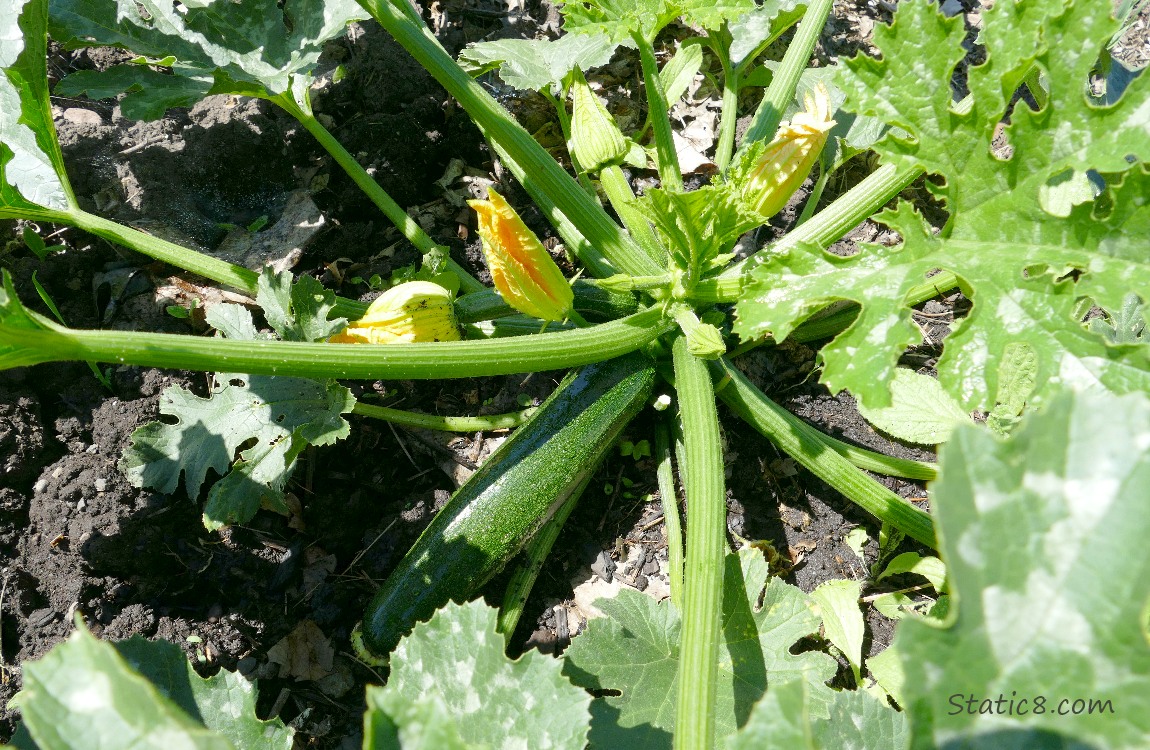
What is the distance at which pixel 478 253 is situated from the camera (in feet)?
9.91

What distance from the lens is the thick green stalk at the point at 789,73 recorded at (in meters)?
2.61

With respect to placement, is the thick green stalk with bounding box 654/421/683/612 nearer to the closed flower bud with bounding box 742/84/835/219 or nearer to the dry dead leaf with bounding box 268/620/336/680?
the closed flower bud with bounding box 742/84/835/219

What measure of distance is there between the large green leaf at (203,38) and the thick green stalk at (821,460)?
1.52 metres

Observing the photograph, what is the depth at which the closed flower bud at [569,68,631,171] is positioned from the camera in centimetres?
243

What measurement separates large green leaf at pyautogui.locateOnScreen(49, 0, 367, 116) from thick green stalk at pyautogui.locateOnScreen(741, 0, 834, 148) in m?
1.27

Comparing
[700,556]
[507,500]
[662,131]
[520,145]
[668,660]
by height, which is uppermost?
[662,131]

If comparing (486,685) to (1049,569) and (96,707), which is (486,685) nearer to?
(96,707)

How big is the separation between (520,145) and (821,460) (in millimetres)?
1272

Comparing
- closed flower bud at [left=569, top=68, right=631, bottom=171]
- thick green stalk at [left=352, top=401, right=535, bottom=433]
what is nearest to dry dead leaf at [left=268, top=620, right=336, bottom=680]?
thick green stalk at [left=352, top=401, right=535, bottom=433]

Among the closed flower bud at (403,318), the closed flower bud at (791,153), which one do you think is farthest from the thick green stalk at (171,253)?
the closed flower bud at (791,153)

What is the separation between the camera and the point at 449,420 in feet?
8.68

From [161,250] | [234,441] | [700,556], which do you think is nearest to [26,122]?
[161,250]

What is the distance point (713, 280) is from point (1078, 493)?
1271 mm

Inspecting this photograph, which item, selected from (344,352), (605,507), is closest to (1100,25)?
(344,352)
